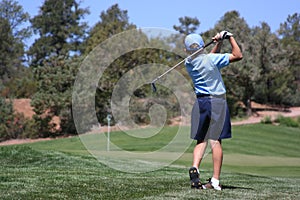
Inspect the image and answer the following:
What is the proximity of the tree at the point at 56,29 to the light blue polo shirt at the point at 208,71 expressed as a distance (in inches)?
1975

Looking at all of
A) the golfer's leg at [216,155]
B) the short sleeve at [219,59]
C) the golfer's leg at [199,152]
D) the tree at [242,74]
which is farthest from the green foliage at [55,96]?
the short sleeve at [219,59]

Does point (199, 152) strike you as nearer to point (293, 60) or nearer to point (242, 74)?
point (242, 74)

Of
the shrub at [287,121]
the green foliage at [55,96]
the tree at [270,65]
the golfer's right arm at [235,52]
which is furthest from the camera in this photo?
the tree at [270,65]

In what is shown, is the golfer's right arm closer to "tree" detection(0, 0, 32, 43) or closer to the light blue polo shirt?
the light blue polo shirt

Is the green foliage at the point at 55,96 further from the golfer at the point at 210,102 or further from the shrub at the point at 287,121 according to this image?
the golfer at the point at 210,102

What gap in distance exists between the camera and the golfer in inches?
229

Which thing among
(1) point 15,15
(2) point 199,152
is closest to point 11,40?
(1) point 15,15

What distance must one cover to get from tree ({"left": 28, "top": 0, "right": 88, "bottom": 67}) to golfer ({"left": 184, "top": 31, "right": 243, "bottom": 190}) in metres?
50.2

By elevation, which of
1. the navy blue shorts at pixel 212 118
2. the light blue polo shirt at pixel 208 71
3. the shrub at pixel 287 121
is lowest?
the navy blue shorts at pixel 212 118

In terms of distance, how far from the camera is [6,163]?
30.2 feet

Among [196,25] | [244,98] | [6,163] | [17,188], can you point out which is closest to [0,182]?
[17,188]

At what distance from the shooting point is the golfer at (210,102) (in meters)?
5.81

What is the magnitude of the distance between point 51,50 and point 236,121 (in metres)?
26.7

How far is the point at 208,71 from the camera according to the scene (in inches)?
230
